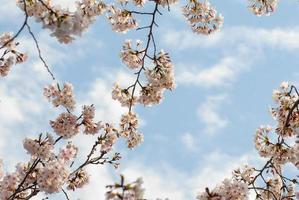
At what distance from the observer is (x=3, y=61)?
37.7 feet

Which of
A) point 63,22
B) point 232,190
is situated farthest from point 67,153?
point 63,22

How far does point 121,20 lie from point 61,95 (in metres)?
2.88

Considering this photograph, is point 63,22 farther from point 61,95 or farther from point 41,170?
point 61,95

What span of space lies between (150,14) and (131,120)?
2750 millimetres

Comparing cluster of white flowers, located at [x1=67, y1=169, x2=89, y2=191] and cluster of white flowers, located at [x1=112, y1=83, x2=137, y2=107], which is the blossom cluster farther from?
cluster of white flowers, located at [x1=67, y1=169, x2=89, y2=191]

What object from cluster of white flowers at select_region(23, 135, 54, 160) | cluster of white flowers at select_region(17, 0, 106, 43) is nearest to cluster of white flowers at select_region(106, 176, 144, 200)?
cluster of white flowers at select_region(17, 0, 106, 43)

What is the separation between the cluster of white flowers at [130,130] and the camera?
12.0 meters

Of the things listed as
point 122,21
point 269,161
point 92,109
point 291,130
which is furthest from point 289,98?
point 122,21

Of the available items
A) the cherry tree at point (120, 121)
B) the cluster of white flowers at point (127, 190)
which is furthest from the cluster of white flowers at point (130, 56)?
the cluster of white flowers at point (127, 190)

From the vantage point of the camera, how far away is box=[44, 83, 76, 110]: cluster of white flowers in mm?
10594

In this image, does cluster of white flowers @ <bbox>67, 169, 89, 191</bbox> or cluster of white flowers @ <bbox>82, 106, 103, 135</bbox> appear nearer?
cluster of white flowers @ <bbox>82, 106, 103, 135</bbox>

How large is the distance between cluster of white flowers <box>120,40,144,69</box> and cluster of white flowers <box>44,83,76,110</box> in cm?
181

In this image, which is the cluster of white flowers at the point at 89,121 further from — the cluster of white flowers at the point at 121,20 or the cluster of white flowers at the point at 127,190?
the cluster of white flowers at the point at 127,190

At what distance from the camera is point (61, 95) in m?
10.6
